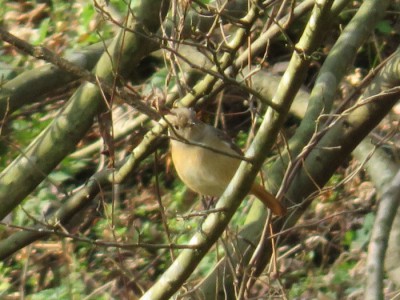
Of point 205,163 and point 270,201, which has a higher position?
point 205,163

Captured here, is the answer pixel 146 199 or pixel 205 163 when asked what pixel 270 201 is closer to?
pixel 205 163

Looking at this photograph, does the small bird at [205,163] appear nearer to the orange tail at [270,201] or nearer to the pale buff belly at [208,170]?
the pale buff belly at [208,170]

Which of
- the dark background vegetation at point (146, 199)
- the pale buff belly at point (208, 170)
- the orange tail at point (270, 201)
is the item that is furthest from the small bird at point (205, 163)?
the dark background vegetation at point (146, 199)

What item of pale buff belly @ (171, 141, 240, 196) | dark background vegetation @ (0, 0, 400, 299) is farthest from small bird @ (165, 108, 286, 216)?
dark background vegetation @ (0, 0, 400, 299)

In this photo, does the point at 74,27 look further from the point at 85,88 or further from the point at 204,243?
the point at 204,243

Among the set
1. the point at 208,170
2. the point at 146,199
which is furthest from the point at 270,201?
the point at 146,199

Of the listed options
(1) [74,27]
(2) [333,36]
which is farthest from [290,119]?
(1) [74,27]

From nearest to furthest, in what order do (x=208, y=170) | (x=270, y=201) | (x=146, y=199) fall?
(x=270, y=201) → (x=208, y=170) → (x=146, y=199)

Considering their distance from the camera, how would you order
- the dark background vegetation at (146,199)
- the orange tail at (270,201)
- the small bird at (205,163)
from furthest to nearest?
the dark background vegetation at (146,199) → the small bird at (205,163) → the orange tail at (270,201)

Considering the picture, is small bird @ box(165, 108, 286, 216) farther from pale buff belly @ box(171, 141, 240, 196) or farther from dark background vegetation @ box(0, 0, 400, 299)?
dark background vegetation @ box(0, 0, 400, 299)

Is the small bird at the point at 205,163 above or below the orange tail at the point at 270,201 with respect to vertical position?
above

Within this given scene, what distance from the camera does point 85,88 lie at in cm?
438

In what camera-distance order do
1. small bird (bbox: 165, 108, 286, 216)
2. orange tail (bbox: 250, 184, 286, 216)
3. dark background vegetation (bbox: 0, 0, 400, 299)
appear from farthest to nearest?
dark background vegetation (bbox: 0, 0, 400, 299) → small bird (bbox: 165, 108, 286, 216) → orange tail (bbox: 250, 184, 286, 216)

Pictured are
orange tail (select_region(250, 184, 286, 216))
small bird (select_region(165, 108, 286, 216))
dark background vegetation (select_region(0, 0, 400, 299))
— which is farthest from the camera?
→ dark background vegetation (select_region(0, 0, 400, 299))
